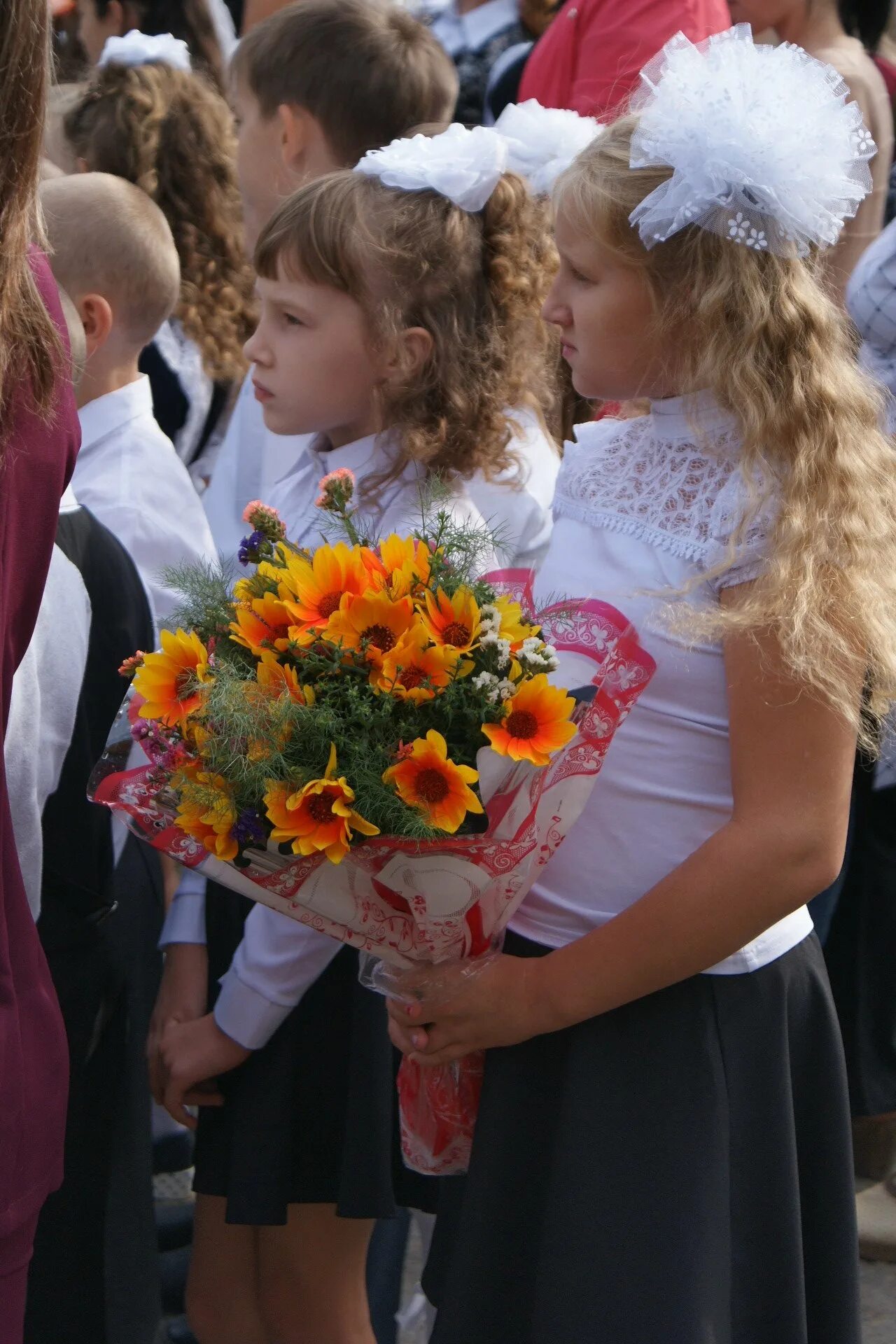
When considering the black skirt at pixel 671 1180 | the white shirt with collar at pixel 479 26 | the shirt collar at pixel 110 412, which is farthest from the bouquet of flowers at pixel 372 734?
the white shirt with collar at pixel 479 26

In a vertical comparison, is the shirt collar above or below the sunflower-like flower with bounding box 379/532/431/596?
below

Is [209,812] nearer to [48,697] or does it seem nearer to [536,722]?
[536,722]

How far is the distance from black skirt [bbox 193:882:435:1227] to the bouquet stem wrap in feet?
1.86

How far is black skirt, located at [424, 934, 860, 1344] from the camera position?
1.61 metres

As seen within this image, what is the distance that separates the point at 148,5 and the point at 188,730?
4.14 m

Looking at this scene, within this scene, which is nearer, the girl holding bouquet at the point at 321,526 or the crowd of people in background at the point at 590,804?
the crowd of people in background at the point at 590,804

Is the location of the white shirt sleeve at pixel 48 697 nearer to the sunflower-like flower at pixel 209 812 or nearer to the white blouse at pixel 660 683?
the sunflower-like flower at pixel 209 812

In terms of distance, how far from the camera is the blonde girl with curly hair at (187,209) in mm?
3596

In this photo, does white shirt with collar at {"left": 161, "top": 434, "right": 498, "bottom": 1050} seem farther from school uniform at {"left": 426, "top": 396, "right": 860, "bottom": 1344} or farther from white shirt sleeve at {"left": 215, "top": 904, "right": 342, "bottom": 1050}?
school uniform at {"left": 426, "top": 396, "right": 860, "bottom": 1344}

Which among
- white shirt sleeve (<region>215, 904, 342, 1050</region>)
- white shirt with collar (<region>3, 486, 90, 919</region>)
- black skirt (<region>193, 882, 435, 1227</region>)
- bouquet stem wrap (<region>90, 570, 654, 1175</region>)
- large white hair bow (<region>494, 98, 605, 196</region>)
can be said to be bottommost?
black skirt (<region>193, 882, 435, 1227</region>)

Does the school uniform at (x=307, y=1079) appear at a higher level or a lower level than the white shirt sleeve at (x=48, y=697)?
lower

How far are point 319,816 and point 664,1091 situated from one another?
58 centimetres

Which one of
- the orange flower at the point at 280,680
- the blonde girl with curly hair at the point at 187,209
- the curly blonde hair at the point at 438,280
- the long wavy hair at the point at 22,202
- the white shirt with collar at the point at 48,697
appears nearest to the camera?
the long wavy hair at the point at 22,202

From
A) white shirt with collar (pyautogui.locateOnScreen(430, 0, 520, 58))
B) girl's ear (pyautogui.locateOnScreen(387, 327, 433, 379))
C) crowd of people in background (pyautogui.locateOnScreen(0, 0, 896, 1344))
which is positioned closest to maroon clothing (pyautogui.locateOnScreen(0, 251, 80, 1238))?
crowd of people in background (pyautogui.locateOnScreen(0, 0, 896, 1344))
